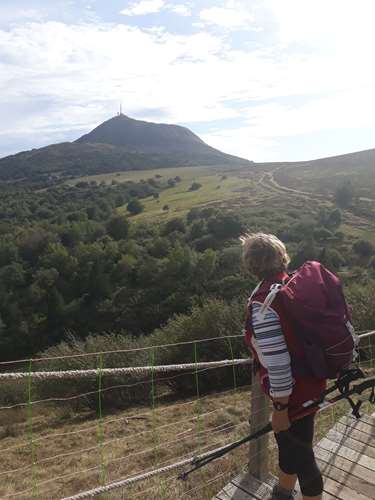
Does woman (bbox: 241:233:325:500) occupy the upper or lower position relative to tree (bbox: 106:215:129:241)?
upper

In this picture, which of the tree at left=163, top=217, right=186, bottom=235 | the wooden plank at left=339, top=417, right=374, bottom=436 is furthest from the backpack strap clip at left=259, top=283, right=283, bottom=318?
the tree at left=163, top=217, right=186, bottom=235

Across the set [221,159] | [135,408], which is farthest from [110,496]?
[221,159]

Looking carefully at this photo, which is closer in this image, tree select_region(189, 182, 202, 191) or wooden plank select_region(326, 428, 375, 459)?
wooden plank select_region(326, 428, 375, 459)

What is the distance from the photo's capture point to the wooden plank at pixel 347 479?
109 inches

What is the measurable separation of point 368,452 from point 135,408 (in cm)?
525

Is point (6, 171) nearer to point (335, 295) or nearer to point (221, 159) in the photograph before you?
point (221, 159)

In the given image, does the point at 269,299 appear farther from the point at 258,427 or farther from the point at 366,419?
the point at 366,419

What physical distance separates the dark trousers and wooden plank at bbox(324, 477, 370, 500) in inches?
25.4

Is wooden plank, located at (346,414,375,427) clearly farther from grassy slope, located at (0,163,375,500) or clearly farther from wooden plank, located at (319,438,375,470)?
grassy slope, located at (0,163,375,500)

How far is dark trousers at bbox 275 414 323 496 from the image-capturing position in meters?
2.14

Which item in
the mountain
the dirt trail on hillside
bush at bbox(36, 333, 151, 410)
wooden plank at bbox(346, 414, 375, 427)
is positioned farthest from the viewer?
the mountain

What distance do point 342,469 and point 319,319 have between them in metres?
1.78

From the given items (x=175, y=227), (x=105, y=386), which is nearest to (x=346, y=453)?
(x=105, y=386)

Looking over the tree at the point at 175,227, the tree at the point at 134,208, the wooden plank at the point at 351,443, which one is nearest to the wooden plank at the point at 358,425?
the wooden plank at the point at 351,443
